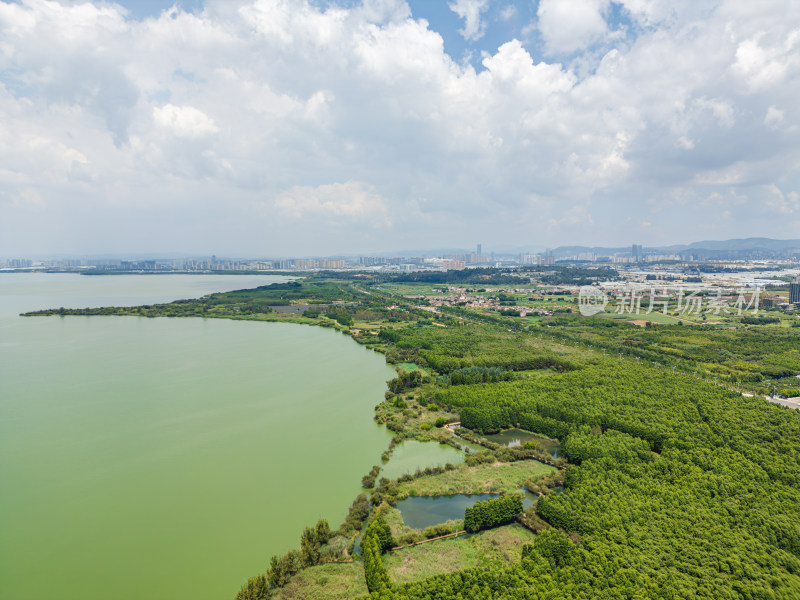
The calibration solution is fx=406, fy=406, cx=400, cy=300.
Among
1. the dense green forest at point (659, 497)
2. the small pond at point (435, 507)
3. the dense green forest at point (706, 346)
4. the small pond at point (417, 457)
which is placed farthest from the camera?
the dense green forest at point (706, 346)

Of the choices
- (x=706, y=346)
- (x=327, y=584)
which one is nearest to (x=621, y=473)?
(x=327, y=584)

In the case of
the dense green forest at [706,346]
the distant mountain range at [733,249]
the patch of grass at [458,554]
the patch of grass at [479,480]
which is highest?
the distant mountain range at [733,249]

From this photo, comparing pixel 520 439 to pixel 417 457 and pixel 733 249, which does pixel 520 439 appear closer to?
pixel 417 457

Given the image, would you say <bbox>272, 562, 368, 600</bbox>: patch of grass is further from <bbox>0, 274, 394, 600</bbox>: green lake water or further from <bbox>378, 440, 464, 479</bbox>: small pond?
<bbox>378, 440, 464, 479</bbox>: small pond

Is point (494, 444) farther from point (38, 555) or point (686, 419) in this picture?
point (38, 555)

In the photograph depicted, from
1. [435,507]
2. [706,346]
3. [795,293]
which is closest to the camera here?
[435,507]

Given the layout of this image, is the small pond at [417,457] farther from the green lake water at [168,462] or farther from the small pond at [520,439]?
the small pond at [520,439]

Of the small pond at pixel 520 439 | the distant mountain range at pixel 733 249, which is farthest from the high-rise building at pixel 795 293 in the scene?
the distant mountain range at pixel 733 249

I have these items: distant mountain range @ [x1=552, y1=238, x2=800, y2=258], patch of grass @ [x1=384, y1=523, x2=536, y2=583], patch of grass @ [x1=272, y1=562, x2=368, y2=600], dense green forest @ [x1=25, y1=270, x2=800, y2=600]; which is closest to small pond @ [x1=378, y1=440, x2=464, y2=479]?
dense green forest @ [x1=25, y1=270, x2=800, y2=600]
